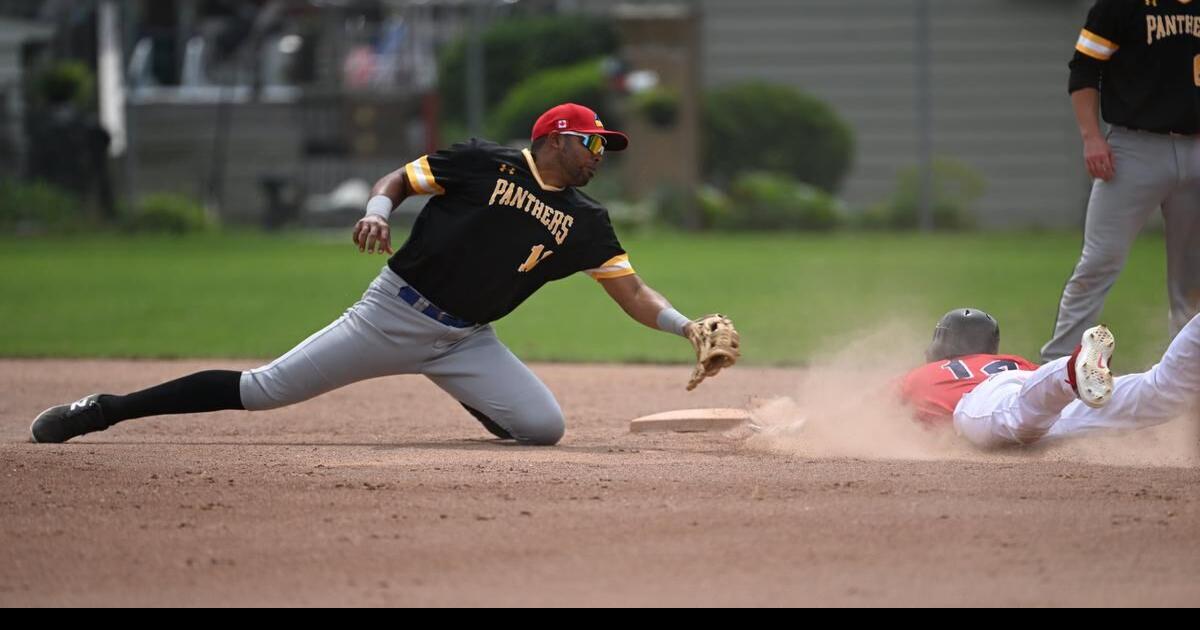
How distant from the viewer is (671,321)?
6.02 metres

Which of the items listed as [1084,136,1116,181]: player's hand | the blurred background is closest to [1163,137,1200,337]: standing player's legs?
[1084,136,1116,181]: player's hand

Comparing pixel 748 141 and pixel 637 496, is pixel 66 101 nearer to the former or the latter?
pixel 748 141

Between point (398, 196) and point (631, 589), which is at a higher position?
point (398, 196)

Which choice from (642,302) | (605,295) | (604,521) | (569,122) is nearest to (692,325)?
(642,302)

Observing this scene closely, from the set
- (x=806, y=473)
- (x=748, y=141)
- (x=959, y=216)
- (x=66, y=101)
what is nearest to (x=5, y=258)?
(x=66, y=101)

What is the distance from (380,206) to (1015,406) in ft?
8.18

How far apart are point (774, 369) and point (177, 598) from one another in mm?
6116

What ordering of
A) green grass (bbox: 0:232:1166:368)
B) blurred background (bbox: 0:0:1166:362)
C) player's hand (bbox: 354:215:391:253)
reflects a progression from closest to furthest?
player's hand (bbox: 354:215:391:253) → green grass (bbox: 0:232:1166:368) → blurred background (bbox: 0:0:1166:362)

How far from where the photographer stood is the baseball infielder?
Result: 643 cm

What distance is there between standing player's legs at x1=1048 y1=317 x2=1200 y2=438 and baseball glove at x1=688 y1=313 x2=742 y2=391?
1323mm

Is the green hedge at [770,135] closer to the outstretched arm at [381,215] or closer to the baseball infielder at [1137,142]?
the baseball infielder at [1137,142]

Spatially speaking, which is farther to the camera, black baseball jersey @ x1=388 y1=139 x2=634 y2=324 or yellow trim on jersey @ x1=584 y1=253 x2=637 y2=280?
yellow trim on jersey @ x1=584 y1=253 x2=637 y2=280

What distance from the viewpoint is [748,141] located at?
23188 mm

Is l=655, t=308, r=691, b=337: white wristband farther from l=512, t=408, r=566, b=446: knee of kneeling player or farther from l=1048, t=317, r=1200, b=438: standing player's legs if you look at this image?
l=1048, t=317, r=1200, b=438: standing player's legs
